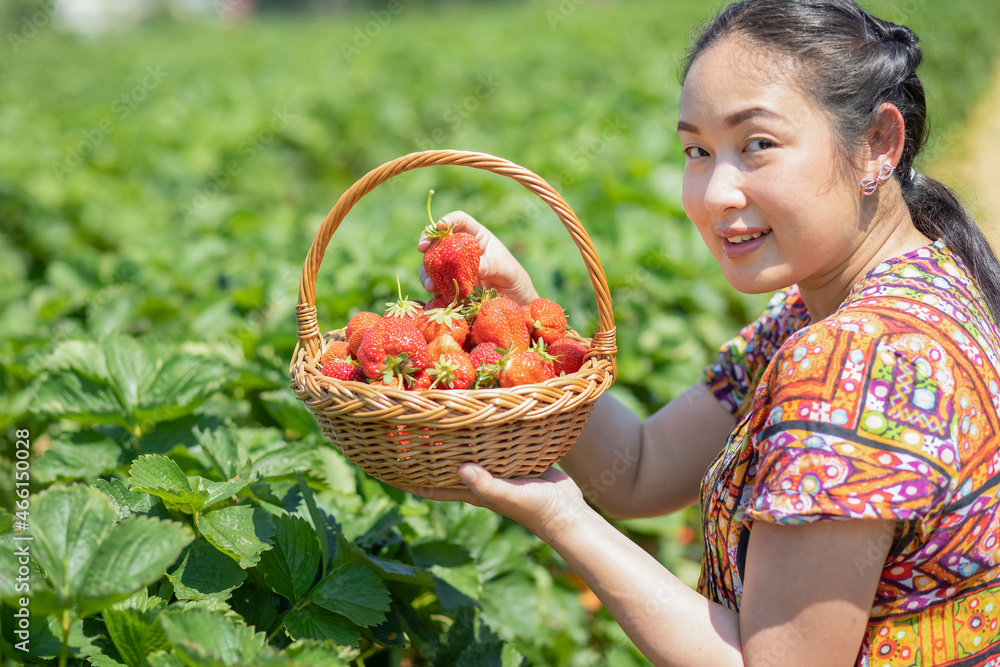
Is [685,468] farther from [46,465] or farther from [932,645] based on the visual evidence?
[46,465]

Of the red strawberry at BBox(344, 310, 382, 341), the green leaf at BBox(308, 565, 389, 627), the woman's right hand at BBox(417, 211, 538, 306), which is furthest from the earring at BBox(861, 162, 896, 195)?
the green leaf at BBox(308, 565, 389, 627)

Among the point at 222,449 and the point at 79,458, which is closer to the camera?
the point at 222,449

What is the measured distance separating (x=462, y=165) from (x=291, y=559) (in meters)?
0.82

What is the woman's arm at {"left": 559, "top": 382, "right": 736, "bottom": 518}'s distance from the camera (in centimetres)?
191

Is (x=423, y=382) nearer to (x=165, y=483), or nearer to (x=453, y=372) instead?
(x=453, y=372)

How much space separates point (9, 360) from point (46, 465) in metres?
0.79

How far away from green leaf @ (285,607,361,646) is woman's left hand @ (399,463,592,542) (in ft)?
0.96

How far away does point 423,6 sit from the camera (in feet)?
148

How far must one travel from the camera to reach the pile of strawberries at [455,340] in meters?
1.45

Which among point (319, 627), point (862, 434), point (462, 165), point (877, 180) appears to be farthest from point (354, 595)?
point (877, 180)

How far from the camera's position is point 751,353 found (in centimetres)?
188

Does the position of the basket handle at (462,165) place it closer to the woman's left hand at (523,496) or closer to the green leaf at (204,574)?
the woman's left hand at (523,496)

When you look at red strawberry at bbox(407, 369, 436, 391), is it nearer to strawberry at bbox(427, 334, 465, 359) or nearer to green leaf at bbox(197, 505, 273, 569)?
strawberry at bbox(427, 334, 465, 359)

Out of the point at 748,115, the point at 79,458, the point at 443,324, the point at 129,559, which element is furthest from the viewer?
the point at 79,458
